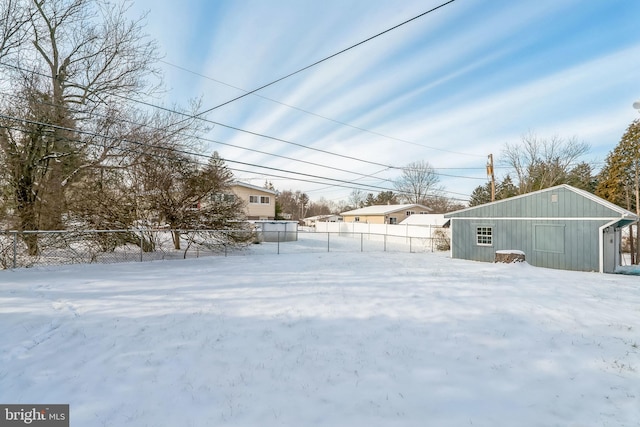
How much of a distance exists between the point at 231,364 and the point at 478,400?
2668mm

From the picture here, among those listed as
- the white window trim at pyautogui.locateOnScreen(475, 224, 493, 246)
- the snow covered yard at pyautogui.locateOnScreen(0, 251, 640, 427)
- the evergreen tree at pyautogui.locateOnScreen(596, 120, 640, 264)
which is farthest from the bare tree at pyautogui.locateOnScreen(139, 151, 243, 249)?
the evergreen tree at pyautogui.locateOnScreen(596, 120, 640, 264)

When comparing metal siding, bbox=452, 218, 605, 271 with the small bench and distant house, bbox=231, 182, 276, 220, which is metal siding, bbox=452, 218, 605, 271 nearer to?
the small bench

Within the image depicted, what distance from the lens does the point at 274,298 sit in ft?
18.5

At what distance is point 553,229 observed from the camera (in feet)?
40.5

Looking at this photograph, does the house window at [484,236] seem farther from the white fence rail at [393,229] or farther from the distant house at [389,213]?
the distant house at [389,213]

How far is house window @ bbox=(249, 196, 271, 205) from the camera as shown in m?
27.7

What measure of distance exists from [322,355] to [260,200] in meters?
25.8

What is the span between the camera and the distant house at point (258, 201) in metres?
26.9

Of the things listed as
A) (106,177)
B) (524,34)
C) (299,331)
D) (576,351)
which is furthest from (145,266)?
(524,34)

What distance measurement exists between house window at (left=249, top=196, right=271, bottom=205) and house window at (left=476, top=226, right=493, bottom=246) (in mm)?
19909

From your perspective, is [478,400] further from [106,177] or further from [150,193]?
[106,177]

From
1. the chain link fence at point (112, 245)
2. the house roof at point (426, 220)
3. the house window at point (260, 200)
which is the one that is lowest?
the chain link fence at point (112, 245)

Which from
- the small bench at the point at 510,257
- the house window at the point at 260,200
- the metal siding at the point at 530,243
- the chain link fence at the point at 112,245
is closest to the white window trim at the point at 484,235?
the metal siding at the point at 530,243

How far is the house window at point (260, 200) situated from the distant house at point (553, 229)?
19203 mm
